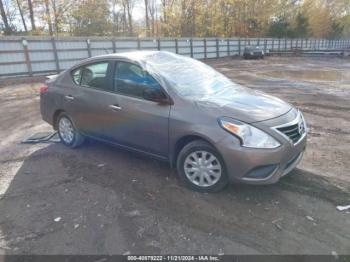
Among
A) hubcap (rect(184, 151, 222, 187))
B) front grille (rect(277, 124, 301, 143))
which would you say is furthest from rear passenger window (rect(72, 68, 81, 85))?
front grille (rect(277, 124, 301, 143))

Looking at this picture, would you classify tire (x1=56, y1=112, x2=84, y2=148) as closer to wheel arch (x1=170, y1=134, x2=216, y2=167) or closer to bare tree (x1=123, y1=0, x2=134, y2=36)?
wheel arch (x1=170, y1=134, x2=216, y2=167)

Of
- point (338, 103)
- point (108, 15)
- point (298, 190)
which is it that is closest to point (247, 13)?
point (108, 15)

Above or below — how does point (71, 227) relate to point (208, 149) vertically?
below

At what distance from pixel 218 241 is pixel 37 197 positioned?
227 cm

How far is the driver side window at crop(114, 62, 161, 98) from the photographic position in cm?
361

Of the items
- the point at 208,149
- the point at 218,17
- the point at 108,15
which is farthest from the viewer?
the point at 218,17

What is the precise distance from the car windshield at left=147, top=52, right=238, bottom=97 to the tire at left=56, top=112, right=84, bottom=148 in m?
1.87

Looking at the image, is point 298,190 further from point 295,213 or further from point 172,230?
point 172,230

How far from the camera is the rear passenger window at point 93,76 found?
409 cm

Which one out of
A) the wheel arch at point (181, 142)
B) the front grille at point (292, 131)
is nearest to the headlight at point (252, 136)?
the front grille at point (292, 131)

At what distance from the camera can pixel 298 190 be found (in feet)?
10.9

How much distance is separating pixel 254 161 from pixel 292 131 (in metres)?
0.66

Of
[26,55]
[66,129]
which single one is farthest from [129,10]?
[66,129]

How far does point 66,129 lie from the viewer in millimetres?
4848
